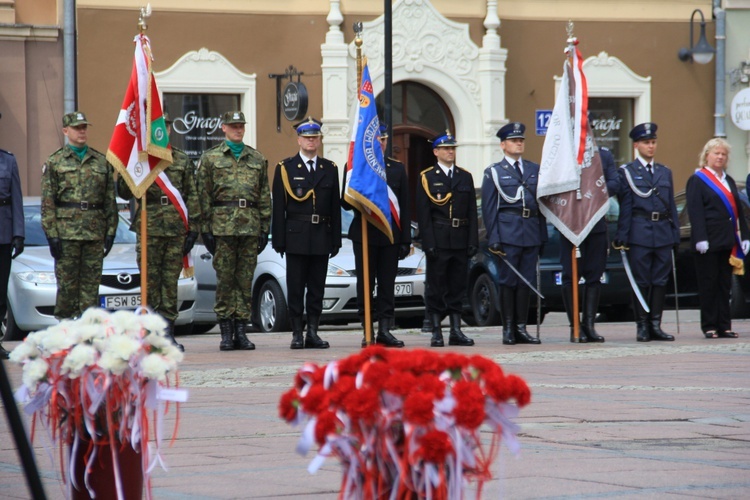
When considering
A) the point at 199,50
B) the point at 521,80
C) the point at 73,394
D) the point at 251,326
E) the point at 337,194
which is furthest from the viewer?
the point at 521,80

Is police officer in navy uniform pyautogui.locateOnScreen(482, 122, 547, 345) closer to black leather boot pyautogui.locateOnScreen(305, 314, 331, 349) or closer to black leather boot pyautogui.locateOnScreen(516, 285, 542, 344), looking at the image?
black leather boot pyautogui.locateOnScreen(516, 285, 542, 344)

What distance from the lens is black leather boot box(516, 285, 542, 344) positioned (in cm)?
1340

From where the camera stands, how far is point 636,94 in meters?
26.6

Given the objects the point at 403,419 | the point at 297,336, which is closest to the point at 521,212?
the point at 297,336

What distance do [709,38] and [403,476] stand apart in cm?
2424

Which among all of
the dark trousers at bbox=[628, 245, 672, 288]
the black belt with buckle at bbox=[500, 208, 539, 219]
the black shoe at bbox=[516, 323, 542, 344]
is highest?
the black belt with buckle at bbox=[500, 208, 539, 219]

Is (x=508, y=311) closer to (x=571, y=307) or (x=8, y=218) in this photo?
(x=571, y=307)

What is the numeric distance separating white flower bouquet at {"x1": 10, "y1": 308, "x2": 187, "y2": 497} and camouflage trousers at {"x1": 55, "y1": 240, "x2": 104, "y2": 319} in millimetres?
7539

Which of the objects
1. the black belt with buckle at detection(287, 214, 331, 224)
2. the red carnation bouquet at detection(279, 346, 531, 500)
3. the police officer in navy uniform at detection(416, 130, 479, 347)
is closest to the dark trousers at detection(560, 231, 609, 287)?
the police officer in navy uniform at detection(416, 130, 479, 347)

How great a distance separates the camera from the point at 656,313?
13789 millimetres

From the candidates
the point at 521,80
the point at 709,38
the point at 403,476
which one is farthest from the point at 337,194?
the point at 709,38

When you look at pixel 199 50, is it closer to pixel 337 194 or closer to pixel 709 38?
pixel 709 38

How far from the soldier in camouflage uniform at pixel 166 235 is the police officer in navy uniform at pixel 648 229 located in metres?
4.05

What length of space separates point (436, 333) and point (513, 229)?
1.22m
